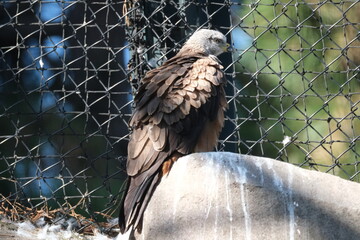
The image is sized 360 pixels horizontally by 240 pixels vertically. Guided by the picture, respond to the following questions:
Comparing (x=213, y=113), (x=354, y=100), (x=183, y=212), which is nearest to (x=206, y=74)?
(x=213, y=113)

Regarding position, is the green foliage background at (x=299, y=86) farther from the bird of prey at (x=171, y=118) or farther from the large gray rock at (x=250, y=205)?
the large gray rock at (x=250, y=205)

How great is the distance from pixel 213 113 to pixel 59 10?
131 centimetres

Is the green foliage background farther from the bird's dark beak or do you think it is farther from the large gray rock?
the large gray rock

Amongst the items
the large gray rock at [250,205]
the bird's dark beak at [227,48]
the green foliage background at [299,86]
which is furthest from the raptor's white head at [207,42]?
the large gray rock at [250,205]

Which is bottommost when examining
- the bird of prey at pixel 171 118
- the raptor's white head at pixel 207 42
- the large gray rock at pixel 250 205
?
the large gray rock at pixel 250 205

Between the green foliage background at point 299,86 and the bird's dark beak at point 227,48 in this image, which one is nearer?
the green foliage background at point 299,86

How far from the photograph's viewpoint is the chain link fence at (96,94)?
4.65 m

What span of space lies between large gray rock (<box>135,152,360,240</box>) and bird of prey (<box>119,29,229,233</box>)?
1.27 feet

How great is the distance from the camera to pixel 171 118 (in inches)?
166

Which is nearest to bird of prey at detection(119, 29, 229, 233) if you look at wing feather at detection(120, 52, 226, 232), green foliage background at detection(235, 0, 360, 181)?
wing feather at detection(120, 52, 226, 232)

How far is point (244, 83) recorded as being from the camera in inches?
204

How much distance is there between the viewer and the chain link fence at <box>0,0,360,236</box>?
15.3ft

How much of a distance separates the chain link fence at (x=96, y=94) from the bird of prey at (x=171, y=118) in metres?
0.31

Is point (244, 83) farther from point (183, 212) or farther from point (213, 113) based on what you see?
point (183, 212)
